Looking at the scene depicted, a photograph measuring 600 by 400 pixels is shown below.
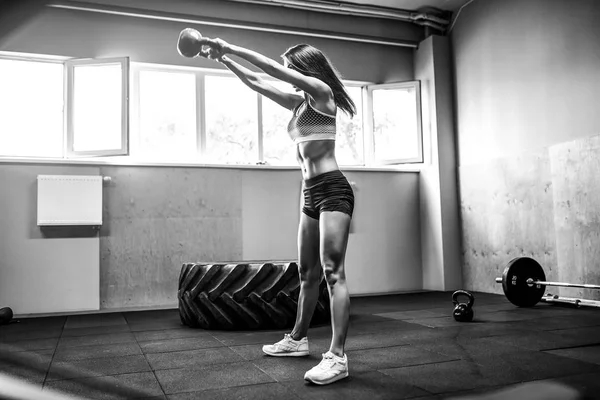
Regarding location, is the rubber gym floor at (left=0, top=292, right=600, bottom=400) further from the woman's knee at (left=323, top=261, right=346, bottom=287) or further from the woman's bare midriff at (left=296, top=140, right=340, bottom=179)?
the woman's bare midriff at (left=296, top=140, right=340, bottom=179)

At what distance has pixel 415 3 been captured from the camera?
18.5 feet

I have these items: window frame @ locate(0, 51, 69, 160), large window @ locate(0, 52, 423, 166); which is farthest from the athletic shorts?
window frame @ locate(0, 51, 69, 160)

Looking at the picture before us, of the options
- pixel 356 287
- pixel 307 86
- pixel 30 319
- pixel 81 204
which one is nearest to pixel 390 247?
pixel 356 287

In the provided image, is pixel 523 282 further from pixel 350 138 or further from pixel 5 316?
pixel 5 316

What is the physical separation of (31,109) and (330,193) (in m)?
3.82

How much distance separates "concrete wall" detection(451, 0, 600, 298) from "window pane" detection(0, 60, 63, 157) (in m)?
4.05

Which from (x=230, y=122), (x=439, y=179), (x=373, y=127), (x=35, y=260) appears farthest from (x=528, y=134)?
(x=35, y=260)

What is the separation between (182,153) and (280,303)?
7.74 ft

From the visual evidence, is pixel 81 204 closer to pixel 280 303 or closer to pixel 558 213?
pixel 280 303

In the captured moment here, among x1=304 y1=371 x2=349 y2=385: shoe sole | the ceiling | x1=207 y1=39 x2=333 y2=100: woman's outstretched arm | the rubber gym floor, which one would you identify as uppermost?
the ceiling

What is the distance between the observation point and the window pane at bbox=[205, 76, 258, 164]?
17.5ft

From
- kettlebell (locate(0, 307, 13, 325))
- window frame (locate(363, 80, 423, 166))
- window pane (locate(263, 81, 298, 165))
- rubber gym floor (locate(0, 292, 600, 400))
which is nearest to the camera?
rubber gym floor (locate(0, 292, 600, 400))

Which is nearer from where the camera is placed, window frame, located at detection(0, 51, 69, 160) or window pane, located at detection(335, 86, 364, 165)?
window frame, located at detection(0, 51, 69, 160)

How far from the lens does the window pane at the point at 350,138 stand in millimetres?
5906
